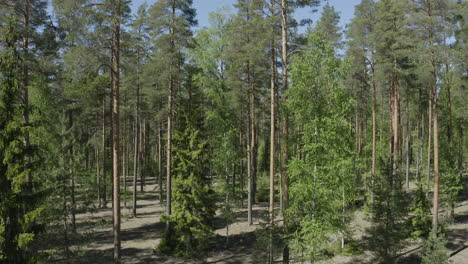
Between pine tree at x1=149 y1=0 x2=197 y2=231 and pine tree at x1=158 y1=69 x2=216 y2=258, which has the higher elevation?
pine tree at x1=149 y1=0 x2=197 y2=231

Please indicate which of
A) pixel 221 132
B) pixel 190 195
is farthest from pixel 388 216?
pixel 221 132

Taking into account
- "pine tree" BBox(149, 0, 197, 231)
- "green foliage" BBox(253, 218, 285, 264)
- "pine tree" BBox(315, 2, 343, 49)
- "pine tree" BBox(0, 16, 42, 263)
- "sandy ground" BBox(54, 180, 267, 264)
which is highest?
"pine tree" BBox(315, 2, 343, 49)

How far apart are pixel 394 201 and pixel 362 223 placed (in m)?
9.92

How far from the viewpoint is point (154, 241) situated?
2158 cm

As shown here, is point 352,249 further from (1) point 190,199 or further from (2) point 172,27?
(2) point 172,27

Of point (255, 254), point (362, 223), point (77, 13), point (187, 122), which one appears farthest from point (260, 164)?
point (77, 13)

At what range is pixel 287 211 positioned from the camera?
509 inches

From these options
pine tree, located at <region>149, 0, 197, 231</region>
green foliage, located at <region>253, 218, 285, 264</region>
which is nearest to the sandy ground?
green foliage, located at <region>253, 218, 285, 264</region>

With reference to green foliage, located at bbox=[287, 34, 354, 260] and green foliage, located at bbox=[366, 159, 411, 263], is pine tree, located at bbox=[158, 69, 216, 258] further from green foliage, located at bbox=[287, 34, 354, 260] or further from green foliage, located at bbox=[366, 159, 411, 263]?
green foliage, located at bbox=[366, 159, 411, 263]

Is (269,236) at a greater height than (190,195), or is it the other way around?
(190,195)

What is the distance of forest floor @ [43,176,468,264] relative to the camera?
713 inches

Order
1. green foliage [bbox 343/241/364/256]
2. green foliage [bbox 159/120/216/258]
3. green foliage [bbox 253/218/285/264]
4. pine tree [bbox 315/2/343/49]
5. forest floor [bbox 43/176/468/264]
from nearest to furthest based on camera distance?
green foliage [bbox 253/218/285/264], forest floor [bbox 43/176/468/264], green foliage [bbox 343/241/364/256], green foliage [bbox 159/120/216/258], pine tree [bbox 315/2/343/49]

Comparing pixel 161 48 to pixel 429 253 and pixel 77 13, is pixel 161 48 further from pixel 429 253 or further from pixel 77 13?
pixel 429 253

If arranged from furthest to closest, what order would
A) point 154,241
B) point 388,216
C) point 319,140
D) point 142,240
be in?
point 142,240, point 154,241, point 388,216, point 319,140
